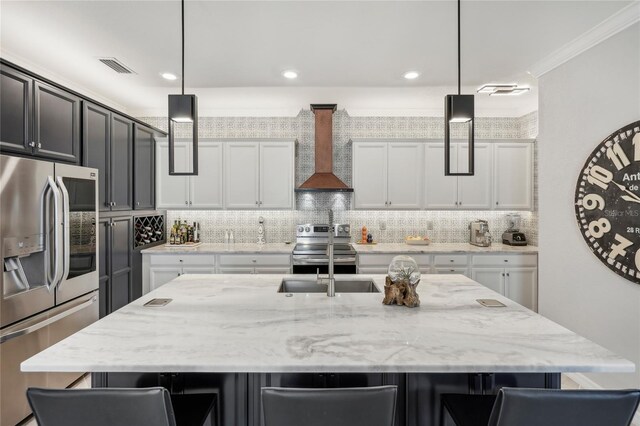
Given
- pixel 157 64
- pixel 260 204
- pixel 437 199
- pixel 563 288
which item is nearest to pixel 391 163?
pixel 437 199

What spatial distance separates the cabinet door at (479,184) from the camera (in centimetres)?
421

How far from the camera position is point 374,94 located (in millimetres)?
3912

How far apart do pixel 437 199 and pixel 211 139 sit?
297cm

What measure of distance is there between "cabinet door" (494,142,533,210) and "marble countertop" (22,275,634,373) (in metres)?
2.84

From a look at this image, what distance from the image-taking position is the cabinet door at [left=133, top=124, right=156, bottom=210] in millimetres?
3768

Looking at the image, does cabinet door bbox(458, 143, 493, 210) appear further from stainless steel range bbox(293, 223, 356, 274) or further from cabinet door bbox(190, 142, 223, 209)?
cabinet door bbox(190, 142, 223, 209)

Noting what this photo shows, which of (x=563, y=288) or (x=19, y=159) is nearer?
(x=19, y=159)

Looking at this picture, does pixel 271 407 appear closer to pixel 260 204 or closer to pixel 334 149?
pixel 260 204

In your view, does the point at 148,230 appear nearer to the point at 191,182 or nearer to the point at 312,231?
the point at 191,182

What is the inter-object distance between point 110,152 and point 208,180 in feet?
3.95

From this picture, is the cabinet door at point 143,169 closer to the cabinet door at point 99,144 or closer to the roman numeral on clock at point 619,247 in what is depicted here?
the cabinet door at point 99,144

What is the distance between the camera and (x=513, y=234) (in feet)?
13.9

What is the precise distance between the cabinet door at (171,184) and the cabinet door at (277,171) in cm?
98

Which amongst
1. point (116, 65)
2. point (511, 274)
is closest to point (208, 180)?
point (116, 65)
